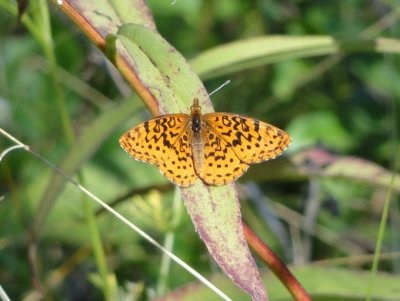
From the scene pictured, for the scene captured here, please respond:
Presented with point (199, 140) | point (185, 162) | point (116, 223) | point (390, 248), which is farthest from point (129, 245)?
point (185, 162)

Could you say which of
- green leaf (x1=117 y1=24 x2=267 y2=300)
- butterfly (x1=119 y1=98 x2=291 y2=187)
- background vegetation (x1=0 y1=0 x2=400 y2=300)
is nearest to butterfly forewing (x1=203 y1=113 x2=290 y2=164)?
butterfly (x1=119 y1=98 x2=291 y2=187)

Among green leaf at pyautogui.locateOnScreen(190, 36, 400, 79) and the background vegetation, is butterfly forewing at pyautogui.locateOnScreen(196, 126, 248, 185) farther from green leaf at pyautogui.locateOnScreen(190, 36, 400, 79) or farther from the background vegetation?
the background vegetation

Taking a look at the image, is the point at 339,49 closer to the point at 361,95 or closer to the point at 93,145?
the point at 93,145

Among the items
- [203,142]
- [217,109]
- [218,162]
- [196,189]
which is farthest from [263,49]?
[217,109]

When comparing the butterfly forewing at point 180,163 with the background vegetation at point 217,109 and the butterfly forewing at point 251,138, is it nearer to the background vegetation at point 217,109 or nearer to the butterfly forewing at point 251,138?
the butterfly forewing at point 251,138

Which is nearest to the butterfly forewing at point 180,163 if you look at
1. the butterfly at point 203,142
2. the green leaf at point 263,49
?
the butterfly at point 203,142

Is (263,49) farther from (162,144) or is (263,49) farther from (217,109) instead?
(217,109)
